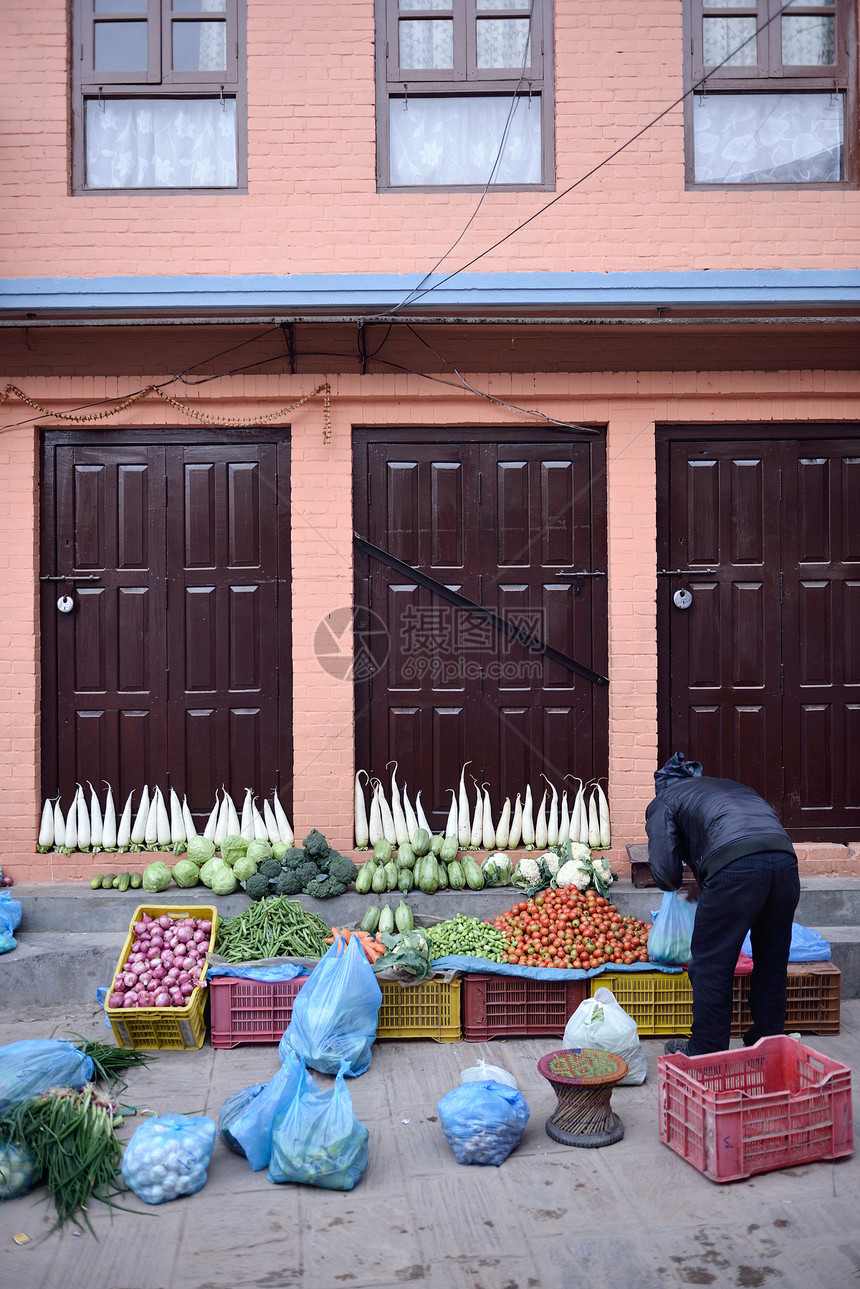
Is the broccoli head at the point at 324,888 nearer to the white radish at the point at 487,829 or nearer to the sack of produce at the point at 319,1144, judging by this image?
the white radish at the point at 487,829

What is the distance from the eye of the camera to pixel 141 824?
24.6 feet

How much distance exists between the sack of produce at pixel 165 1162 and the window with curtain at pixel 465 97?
6633 millimetres

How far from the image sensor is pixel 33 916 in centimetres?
710

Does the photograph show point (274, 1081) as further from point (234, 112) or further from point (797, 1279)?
point (234, 112)

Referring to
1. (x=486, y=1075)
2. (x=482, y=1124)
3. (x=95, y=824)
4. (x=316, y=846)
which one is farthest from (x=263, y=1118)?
(x=95, y=824)

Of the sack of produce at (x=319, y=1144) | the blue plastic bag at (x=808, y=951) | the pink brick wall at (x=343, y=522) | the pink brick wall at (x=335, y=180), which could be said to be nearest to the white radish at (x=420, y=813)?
the pink brick wall at (x=343, y=522)

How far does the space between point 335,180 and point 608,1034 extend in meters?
6.27

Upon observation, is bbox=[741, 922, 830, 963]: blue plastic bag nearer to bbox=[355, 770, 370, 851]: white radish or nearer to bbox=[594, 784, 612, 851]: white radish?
bbox=[594, 784, 612, 851]: white radish

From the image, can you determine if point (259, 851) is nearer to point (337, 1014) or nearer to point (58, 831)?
point (58, 831)

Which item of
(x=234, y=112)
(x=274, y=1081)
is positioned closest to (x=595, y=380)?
(x=234, y=112)

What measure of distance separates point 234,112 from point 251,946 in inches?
245

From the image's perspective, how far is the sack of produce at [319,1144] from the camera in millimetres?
4309

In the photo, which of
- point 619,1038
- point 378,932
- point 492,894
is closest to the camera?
point 619,1038

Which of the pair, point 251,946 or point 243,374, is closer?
point 251,946
